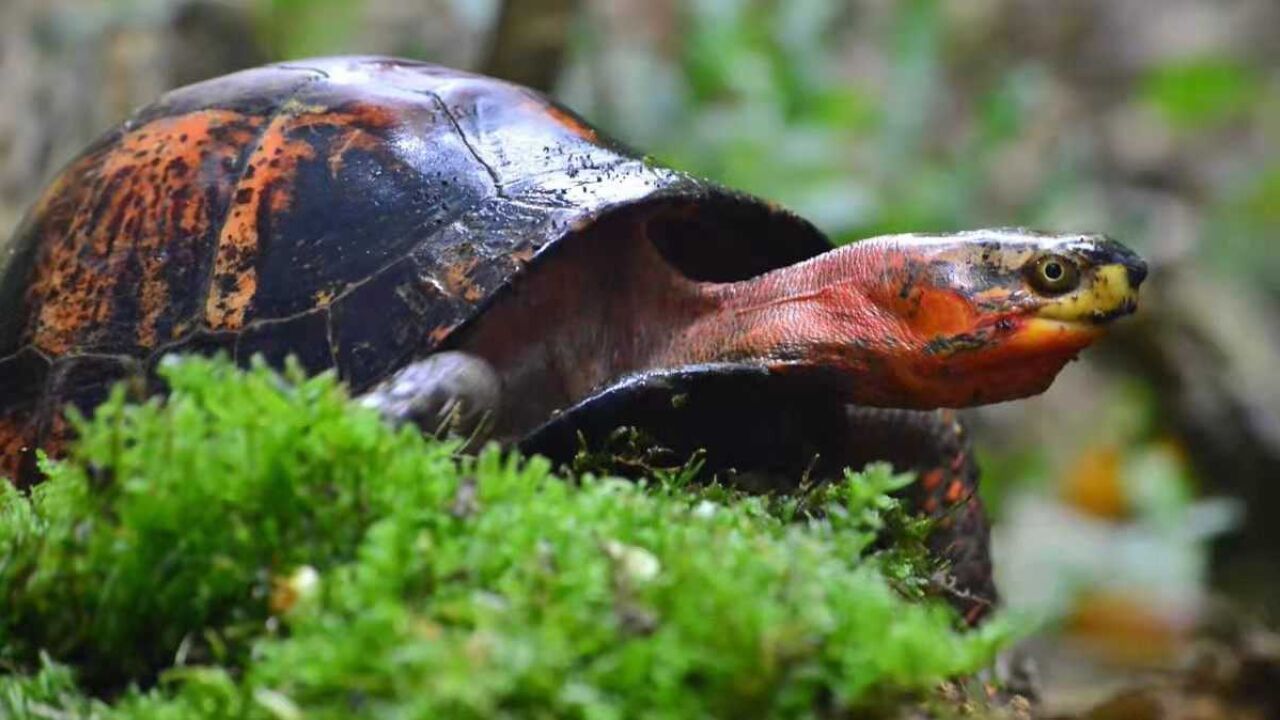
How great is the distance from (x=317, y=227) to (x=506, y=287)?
1.40 ft

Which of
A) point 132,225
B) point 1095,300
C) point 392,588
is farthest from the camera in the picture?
point 132,225

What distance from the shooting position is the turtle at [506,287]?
2357mm

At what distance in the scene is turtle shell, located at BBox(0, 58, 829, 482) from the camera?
2.55 m

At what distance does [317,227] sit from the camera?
8.68 feet

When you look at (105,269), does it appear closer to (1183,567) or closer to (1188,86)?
(1183,567)

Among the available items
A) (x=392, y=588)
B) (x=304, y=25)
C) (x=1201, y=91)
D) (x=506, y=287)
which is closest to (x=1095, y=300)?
(x=506, y=287)

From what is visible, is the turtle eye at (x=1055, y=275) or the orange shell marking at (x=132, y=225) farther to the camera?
the orange shell marking at (x=132, y=225)

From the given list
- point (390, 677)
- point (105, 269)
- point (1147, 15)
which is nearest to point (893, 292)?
point (390, 677)

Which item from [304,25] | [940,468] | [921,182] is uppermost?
[304,25]

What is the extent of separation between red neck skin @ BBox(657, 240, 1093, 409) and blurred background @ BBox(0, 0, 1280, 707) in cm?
294

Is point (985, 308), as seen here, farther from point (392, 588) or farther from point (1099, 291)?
point (392, 588)

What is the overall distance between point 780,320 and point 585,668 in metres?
1.26

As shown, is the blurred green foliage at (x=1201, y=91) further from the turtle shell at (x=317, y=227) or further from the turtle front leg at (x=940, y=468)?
the turtle shell at (x=317, y=227)

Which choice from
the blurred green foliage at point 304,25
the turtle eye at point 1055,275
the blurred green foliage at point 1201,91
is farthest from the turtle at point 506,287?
the blurred green foliage at point 1201,91
